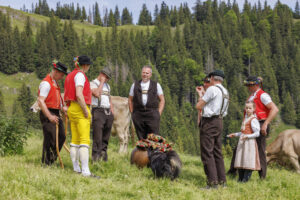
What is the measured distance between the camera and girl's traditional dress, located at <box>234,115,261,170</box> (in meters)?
6.48

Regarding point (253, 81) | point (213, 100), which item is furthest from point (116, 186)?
point (253, 81)

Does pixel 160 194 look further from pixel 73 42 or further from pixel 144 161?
pixel 73 42

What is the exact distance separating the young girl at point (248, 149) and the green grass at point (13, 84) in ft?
335

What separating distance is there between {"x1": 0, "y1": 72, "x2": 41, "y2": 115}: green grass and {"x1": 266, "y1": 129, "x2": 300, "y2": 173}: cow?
100624 mm

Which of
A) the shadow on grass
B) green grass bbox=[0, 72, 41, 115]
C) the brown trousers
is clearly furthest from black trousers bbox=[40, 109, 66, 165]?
green grass bbox=[0, 72, 41, 115]

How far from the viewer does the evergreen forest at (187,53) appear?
127438 mm

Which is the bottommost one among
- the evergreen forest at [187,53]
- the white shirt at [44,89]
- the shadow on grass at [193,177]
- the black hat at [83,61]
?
the shadow on grass at [193,177]

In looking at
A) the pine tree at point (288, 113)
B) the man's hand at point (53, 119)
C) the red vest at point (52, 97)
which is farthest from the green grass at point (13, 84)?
the man's hand at point (53, 119)

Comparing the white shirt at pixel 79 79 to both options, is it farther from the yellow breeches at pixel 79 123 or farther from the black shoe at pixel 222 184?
the black shoe at pixel 222 184

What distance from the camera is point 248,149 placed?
21.6 ft

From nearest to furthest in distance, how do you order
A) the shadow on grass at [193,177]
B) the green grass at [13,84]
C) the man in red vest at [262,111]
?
1. the shadow on grass at [193,177]
2. the man in red vest at [262,111]
3. the green grass at [13,84]

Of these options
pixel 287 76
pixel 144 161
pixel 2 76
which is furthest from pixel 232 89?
pixel 144 161

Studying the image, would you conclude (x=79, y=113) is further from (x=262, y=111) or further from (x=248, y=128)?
(x=262, y=111)

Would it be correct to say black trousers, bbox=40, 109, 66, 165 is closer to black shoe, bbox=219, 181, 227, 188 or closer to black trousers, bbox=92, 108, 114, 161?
black trousers, bbox=92, 108, 114, 161
